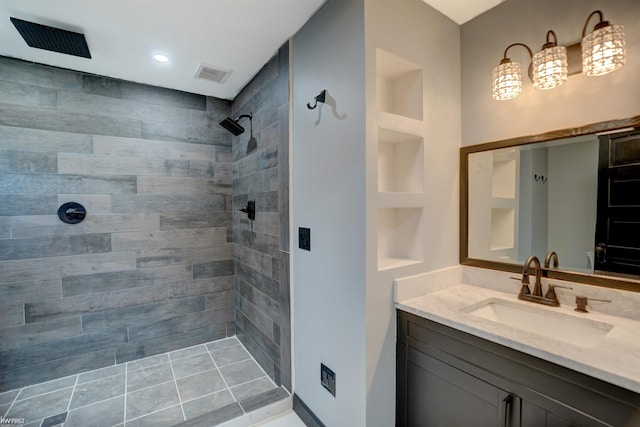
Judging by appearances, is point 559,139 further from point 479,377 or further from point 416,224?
point 479,377

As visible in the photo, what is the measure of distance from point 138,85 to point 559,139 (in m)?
3.07

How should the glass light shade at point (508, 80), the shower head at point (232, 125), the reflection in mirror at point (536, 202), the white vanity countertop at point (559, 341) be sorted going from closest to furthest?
the white vanity countertop at point (559, 341) → the reflection in mirror at point (536, 202) → the glass light shade at point (508, 80) → the shower head at point (232, 125)

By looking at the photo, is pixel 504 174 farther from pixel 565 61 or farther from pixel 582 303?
pixel 582 303

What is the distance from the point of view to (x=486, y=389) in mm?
1168

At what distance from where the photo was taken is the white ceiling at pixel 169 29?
5.14 feet

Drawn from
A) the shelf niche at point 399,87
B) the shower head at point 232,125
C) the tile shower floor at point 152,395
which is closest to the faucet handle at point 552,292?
the shelf niche at point 399,87

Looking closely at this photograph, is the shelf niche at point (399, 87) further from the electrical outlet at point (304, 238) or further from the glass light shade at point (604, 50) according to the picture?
the electrical outlet at point (304, 238)

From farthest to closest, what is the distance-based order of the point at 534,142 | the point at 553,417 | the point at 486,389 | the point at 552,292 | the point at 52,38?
the point at 52,38 < the point at 534,142 < the point at 552,292 < the point at 486,389 < the point at 553,417

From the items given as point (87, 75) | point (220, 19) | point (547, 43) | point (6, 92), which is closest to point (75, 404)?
point (6, 92)

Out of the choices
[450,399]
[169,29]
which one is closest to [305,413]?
[450,399]

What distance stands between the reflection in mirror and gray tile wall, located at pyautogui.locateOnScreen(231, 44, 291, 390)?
4.09 ft

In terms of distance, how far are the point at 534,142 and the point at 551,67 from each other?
364 mm

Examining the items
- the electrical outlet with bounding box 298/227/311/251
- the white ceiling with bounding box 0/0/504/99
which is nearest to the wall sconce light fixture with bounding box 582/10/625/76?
the white ceiling with bounding box 0/0/504/99

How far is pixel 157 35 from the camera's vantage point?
71.4 inches
